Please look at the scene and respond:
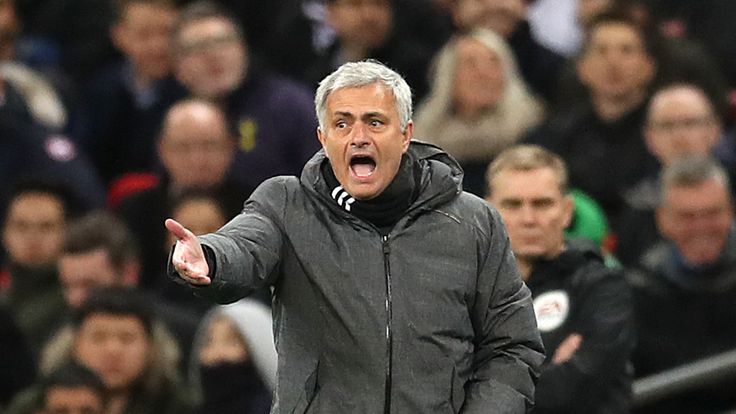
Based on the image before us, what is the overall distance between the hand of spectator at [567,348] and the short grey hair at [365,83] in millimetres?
1632

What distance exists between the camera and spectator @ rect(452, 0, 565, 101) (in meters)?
9.68

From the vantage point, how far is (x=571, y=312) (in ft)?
21.2

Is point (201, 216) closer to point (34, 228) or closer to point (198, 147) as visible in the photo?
point (198, 147)

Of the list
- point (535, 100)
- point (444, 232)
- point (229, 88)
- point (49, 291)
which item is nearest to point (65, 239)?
point (49, 291)

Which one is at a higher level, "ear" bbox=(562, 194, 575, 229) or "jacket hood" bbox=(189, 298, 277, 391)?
"ear" bbox=(562, 194, 575, 229)

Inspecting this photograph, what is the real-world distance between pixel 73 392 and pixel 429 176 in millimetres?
3397

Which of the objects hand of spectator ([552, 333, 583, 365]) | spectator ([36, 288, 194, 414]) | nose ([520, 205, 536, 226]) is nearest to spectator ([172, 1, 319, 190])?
spectator ([36, 288, 194, 414])

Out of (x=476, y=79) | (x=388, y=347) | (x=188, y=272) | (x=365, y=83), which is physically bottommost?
(x=476, y=79)

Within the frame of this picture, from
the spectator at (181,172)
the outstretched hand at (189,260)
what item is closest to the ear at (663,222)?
the spectator at (181,172)

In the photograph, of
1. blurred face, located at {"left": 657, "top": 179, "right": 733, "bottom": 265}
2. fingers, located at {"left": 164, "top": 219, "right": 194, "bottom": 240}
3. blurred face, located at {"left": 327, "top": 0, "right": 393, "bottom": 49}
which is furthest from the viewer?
blurred face, located at {"left": 327, "top": 0, "right": 393, "bottom": 49}

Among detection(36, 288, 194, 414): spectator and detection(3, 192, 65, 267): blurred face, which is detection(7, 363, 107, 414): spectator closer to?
detection(36, 288, 194, 414): spectator

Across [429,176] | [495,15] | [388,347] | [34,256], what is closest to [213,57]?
[34,256]

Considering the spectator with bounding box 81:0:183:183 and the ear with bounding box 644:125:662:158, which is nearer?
A: the ear with bounding box 644:125:662:158

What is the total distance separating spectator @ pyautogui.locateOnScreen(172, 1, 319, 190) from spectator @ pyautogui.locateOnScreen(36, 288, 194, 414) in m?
1.05
